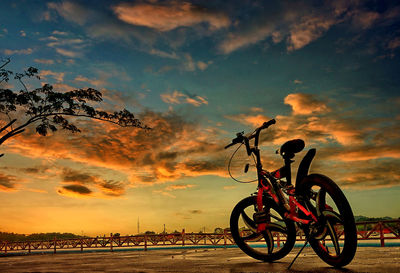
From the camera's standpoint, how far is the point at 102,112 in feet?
61.5

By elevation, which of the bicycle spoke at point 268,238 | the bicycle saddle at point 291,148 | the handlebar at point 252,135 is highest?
the handlebar at point 252,135

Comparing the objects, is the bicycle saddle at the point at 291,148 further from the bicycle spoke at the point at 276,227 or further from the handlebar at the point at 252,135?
the bicycle spoke at the point at 276,227

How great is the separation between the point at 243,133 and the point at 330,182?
2071 millimetres

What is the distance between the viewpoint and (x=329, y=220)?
148 inches

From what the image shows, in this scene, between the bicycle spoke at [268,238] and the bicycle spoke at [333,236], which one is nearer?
the bicycle spoke at [333,236]

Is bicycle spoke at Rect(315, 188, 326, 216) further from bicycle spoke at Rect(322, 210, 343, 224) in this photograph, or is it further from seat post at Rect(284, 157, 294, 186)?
seat post at Rect(284, 157, 294, 186)

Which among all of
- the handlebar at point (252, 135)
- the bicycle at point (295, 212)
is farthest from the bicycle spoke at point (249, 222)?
the handlebar at point (252, 135)

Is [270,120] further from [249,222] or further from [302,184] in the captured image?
[249,222]

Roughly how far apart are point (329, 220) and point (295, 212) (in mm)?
596

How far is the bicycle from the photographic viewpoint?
3635 mm

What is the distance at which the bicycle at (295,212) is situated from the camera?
363 cm

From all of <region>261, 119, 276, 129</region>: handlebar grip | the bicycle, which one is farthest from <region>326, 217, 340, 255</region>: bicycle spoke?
<region>261, 119, 276, 129</region>: handlebar grip

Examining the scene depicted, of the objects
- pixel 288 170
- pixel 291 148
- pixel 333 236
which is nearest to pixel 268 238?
pixel 288 170

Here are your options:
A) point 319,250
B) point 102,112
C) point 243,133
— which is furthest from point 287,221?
point 102,112
